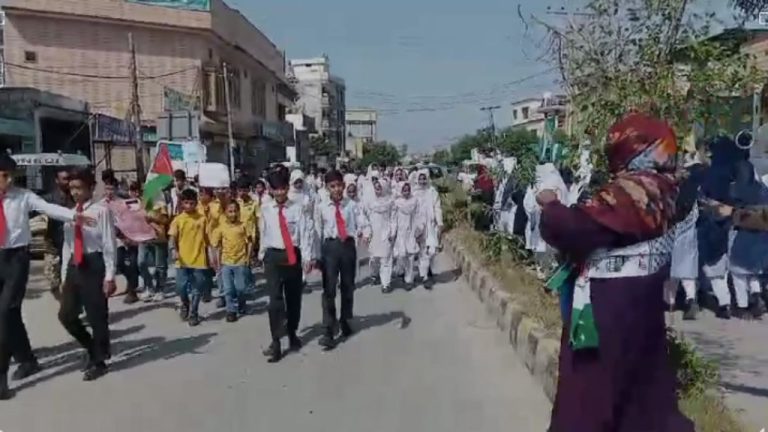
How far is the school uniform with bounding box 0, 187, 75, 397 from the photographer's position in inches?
261

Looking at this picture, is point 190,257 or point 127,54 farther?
point 127,54

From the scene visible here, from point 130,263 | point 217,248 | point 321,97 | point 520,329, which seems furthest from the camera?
point 321,97

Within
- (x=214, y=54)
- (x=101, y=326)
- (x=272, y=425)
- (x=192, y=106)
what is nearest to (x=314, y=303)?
(x=101, y=326)

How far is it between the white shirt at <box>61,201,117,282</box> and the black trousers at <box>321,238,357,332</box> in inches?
82.4

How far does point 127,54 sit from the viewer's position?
3494 cm

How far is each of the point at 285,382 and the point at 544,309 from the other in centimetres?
242

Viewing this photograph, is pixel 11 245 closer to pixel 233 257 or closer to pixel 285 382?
pixel 285 382

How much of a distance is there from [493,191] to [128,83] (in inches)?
854

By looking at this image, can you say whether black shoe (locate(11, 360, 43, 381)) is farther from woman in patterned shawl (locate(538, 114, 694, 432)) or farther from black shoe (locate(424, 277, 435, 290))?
black shoe (locate(424, 277, 435, 290))

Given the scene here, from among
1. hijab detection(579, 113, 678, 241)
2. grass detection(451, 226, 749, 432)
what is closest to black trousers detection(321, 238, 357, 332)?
grass detection(451, 226, 749, 432)

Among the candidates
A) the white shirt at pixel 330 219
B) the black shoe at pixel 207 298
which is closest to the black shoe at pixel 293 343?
the white shirt at pixel 330 219

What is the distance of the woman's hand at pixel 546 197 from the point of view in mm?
3345

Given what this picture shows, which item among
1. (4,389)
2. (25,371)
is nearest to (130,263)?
(25,371)

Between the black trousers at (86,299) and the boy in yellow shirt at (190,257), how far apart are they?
8.26ft
